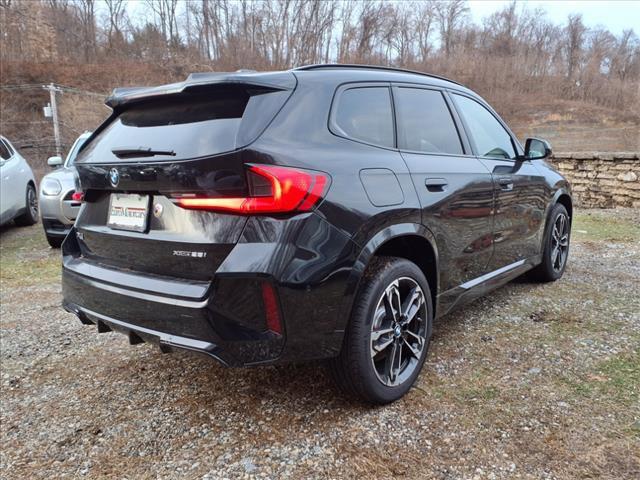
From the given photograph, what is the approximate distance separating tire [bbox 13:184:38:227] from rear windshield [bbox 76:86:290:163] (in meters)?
6.93

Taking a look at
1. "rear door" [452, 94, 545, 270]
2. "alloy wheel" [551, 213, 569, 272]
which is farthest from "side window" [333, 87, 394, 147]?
"alloy wheel" [551, 213, 569, 272]

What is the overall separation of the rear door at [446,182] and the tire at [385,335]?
0.30 metres

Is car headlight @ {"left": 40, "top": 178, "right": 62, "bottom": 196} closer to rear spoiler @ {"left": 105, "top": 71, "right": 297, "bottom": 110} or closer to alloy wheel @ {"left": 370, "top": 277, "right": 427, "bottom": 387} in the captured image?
rear spoiler @ {"left": 105, "top": 71, "right": 297, "bottom": 110}

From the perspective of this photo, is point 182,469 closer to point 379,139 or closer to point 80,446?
point 80,446

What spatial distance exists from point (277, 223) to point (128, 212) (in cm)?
81

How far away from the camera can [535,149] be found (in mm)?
3887

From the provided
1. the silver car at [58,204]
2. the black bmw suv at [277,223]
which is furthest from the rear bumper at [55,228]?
the black bmw suv at [277,223]

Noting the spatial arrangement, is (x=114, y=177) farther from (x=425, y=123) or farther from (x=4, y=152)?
(x=4, y=152)

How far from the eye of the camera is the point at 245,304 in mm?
1899

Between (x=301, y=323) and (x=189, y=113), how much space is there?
1.07 m

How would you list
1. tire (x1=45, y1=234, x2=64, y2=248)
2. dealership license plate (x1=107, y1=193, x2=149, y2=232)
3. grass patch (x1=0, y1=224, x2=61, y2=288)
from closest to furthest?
dealership license plate (x1=107, y1=193, x2=149, y2=232) → grass patch (x1=0, y1=224, x2=61, y2=288) → tire (x1=45, y1=234, x2=64, y2=248)

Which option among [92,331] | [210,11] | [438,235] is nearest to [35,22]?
[210,11]

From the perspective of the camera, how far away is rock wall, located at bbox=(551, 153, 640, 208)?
934 centimetres

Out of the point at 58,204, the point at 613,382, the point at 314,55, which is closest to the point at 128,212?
the point at 613,382
